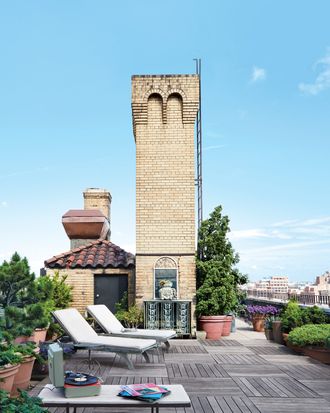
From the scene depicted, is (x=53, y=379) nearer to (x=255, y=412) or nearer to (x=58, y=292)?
(x=255, y=412)

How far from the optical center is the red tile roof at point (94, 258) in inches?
546

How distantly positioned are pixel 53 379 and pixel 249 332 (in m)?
11.4

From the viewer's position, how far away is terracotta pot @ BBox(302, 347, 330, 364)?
31.0 ft

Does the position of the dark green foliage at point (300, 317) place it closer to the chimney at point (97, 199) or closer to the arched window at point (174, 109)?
the arched window at point (174, 109)

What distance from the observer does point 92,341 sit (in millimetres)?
8906

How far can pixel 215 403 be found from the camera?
6.30m

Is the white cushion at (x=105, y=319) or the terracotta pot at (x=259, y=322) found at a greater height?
the white cushion at (x=105, y=319)

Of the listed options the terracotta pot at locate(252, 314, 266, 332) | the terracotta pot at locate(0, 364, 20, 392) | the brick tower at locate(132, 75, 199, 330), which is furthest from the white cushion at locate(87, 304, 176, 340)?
the terracotta pot at locate(252, 314, 266, 332)

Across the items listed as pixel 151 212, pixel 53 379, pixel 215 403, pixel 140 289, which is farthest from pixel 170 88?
pixel 53 379

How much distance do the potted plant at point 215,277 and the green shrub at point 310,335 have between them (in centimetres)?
271

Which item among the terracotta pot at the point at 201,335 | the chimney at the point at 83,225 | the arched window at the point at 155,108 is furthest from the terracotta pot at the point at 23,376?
the chimney at the point at 83,225

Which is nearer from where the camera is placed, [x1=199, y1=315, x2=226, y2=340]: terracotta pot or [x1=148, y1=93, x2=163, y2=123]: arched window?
[x1=199, y1=315, x2=226, y2=340]: terracotta pot

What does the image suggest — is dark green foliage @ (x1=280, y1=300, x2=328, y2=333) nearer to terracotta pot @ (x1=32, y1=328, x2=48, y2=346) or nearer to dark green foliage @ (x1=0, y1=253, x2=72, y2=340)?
terracotta pot @ (x1=32, y1=328, x2=48, y2=346)

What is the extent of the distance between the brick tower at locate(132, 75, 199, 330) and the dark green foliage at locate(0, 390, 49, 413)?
8.82 m
